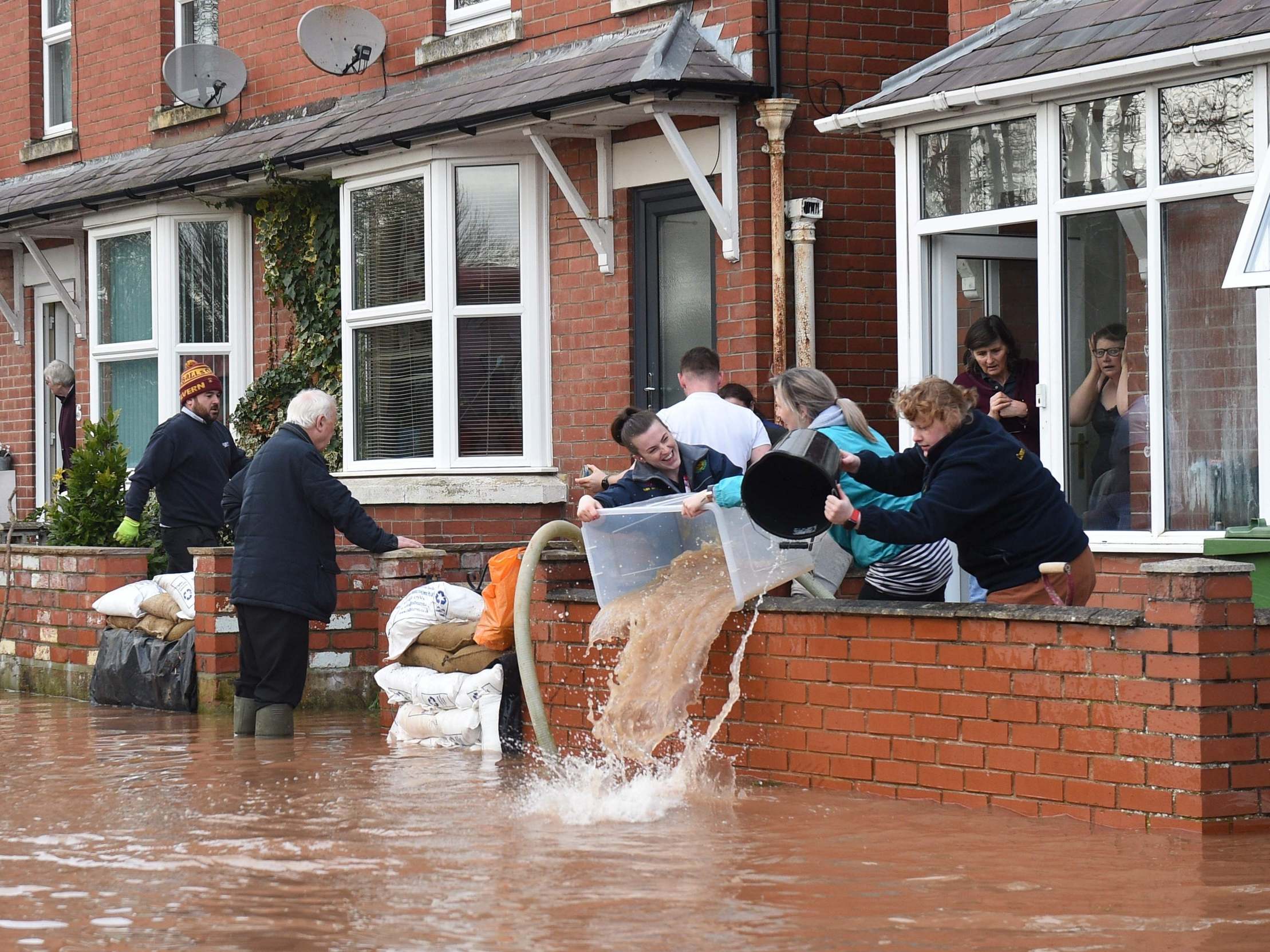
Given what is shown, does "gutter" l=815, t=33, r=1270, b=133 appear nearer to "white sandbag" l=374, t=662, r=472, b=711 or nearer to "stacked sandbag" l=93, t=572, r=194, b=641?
"white sandbag" l=374, t=662, r=472, b=711

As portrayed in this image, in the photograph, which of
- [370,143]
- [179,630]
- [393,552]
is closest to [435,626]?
[393,552]

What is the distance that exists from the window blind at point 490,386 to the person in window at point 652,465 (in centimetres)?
478

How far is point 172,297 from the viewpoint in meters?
16.7

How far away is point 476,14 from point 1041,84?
5692 mm

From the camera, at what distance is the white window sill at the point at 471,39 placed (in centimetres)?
1369

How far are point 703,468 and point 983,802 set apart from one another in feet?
7.45

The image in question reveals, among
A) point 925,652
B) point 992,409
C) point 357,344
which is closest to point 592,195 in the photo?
point 357,344

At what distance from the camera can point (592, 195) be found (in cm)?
1312

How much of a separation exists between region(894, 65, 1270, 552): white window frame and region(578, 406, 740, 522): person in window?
2017 mm

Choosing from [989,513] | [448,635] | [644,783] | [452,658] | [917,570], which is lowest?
[644,783]

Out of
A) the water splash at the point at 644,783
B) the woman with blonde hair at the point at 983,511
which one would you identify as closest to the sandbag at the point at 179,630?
the water splash at the point at 644,783

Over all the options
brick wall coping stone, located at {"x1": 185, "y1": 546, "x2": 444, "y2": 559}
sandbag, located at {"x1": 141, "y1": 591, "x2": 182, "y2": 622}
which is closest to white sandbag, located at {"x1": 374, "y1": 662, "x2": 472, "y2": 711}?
brick wall coping stone, located at {"x1": 185, "y1": 546, "x2": 444, "y2": 559}

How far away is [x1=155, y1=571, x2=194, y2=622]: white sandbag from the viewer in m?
11.7

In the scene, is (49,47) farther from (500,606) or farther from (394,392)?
(500,606)
